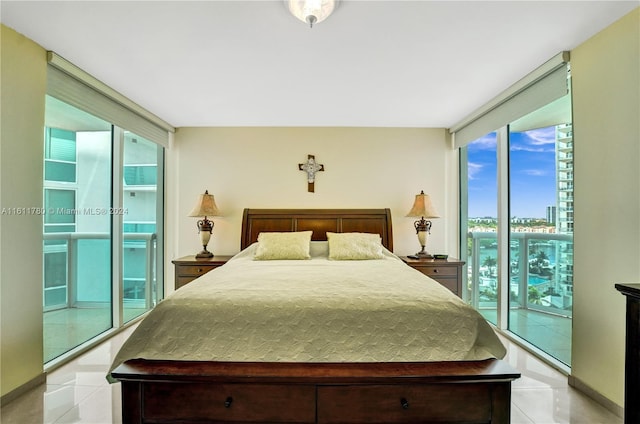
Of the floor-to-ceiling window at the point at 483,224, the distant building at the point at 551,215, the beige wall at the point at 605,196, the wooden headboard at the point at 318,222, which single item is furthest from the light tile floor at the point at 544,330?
the wooden headboard at the point at 318,222

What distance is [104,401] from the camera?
2.11m

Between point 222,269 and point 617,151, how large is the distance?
294cm

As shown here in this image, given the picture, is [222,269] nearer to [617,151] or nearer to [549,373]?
[549,373]

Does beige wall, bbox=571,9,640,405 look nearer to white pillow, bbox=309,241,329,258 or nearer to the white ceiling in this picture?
the white ceiling

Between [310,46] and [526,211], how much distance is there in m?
2.70

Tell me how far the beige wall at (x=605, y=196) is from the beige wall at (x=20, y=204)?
391cm

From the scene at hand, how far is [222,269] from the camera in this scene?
2.68 metres

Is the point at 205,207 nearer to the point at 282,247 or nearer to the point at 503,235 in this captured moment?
the point at 282,247

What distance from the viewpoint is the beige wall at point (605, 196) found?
1920 mm

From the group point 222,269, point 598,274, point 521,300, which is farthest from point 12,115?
point 521,300

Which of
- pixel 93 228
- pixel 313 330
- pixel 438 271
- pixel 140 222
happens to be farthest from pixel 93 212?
pixel 438 271

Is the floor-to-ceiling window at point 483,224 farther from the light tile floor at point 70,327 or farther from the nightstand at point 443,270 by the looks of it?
the light tile floor at point 70,327

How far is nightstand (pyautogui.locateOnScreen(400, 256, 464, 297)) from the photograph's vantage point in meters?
3.60

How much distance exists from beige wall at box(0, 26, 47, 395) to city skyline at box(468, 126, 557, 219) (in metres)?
4.24
